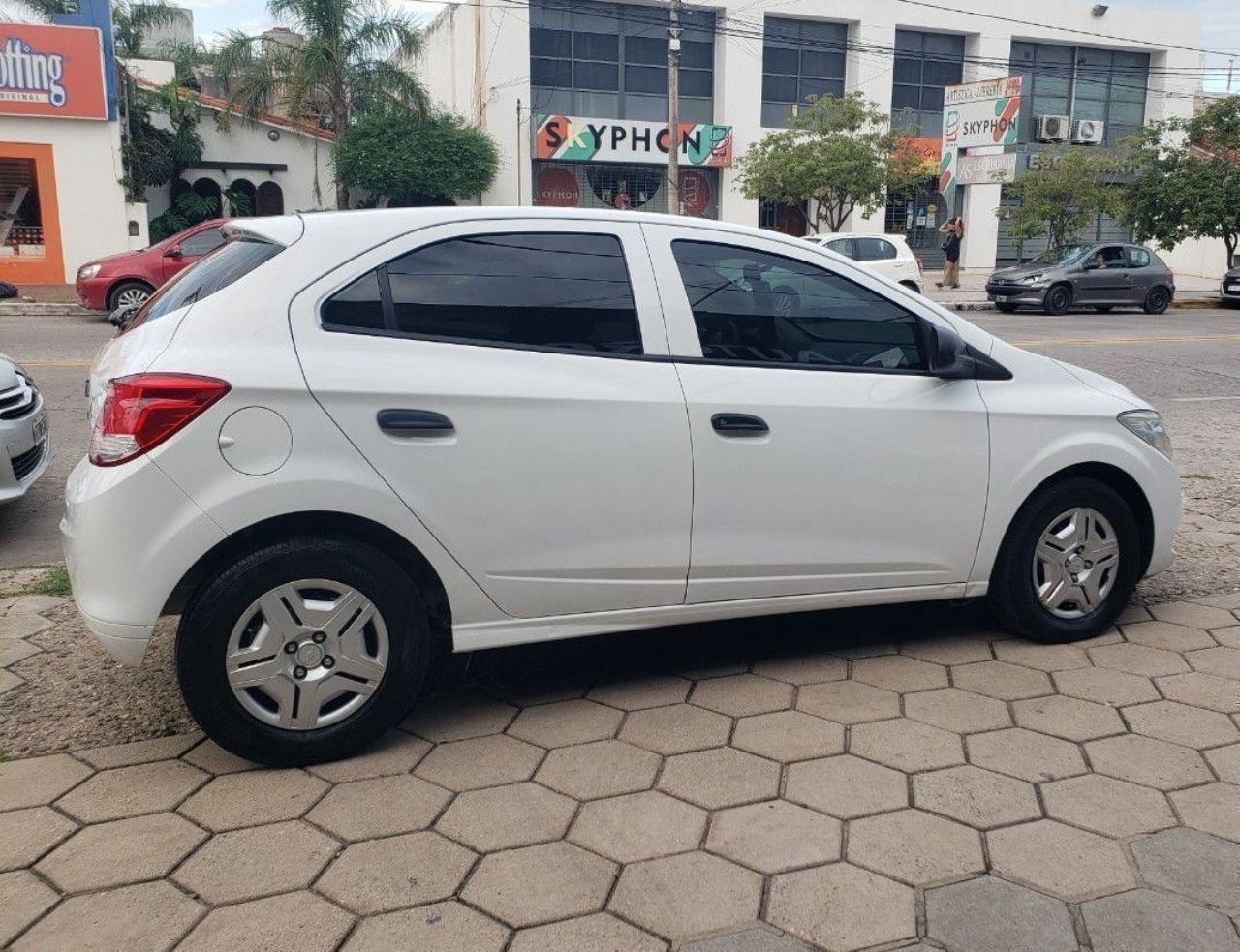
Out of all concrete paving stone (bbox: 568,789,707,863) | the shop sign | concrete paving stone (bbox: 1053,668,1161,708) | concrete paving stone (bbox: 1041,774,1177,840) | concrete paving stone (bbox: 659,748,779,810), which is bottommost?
concrete paving stone (bbox: 568,789,707,863)

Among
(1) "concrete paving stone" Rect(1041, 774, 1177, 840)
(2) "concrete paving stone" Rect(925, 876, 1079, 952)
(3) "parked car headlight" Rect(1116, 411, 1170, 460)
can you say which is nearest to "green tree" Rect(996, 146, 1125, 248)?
(3) "parked car headlight" Rect(1116, 411, 1170, 460)

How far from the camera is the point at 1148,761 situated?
10.9 ft

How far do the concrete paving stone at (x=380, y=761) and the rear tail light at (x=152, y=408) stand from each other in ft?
3.49

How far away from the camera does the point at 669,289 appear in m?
3.65

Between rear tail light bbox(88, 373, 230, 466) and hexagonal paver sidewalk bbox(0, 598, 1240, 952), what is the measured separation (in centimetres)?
97

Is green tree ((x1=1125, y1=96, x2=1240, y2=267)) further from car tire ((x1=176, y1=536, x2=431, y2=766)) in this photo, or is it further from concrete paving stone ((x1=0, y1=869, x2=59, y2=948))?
concrete paving stone ((x1=0, y1=869, x2=59, y2=948))

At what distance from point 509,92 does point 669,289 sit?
2892 cm

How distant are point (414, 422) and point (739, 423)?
1063 mm

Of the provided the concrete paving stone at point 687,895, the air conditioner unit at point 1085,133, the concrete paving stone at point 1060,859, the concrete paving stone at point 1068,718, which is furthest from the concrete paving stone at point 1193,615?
the air conditioner unit at point 1085,133

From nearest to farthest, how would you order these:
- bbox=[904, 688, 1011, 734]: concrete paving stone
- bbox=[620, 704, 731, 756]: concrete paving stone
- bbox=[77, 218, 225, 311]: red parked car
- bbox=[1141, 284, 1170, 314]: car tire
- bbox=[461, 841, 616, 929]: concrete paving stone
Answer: bbox=[461, 841, 616, 929]: concrete paving stone < bbox=[620, 704, 731, 756]: concrete paving stone < bbox=[904, 688, 1011, 734]: concrete paving stone < bbox=[77, 218, 225, 311]: red parked car < bbox=[1141, 284, 1170, 314]: car tire

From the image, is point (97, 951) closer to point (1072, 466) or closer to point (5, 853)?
point (5, 853)

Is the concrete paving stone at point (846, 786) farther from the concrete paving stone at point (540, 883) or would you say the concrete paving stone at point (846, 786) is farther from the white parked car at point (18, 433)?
the white parked car at point (18, 433)

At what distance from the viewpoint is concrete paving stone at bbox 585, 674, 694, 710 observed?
3.75m

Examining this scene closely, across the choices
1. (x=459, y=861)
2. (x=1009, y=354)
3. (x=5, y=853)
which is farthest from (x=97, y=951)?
(x=1009, y=354)
